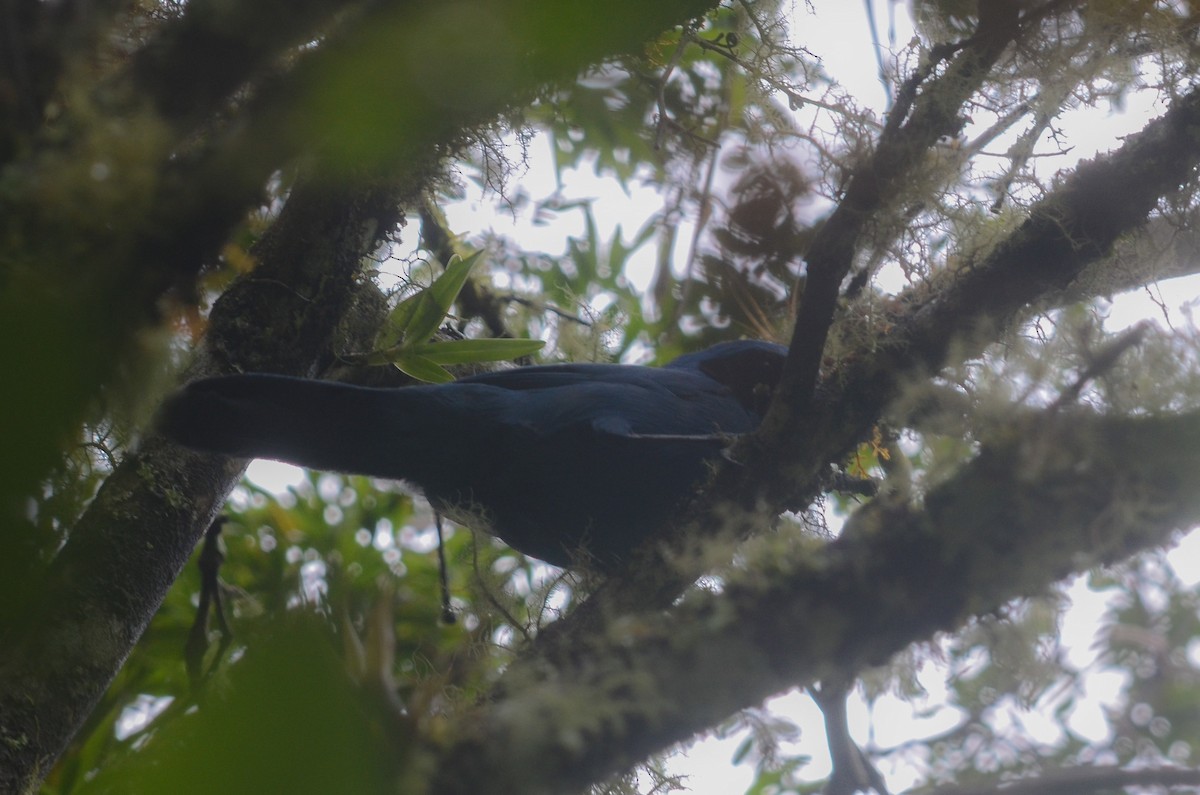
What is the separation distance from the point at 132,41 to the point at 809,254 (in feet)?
5.66

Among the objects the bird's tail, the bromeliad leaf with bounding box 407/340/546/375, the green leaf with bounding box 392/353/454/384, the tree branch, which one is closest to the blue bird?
the bird's tail

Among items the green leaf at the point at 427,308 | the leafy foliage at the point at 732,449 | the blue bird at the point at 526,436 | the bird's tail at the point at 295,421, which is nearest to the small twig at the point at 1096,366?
the leafy foliage at the point at 732,449

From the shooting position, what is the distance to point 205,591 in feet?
11.9

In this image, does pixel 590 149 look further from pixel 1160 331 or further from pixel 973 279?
pixel 1160 331

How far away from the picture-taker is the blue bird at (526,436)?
288 cm

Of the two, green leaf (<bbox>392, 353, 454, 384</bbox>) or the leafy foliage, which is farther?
green leaf (<bbox>392, 353, 454, 384</bbox>)

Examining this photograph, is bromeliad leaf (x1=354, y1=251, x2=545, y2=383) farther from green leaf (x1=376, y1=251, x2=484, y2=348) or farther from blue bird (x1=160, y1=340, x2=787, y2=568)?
blue bird (x1=160, y1=340, x2=787, y2=568)

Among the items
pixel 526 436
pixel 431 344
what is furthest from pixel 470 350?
pixel 526 436

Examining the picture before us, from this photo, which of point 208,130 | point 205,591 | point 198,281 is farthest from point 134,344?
point 205,591

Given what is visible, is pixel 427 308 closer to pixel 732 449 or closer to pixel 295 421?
pixel 295 421

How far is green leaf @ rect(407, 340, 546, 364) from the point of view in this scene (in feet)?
11.3

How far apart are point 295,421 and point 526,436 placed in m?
0.72

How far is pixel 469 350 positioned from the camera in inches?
136

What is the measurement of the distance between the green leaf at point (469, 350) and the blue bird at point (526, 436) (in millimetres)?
131
